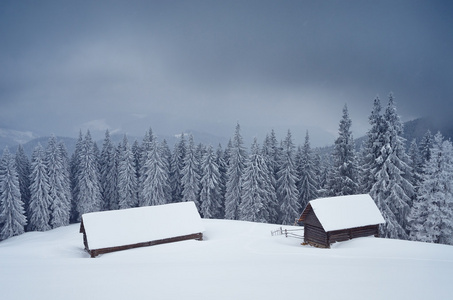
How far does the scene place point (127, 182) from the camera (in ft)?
182

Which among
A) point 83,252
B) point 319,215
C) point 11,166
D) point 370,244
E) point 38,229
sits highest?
point 11,166

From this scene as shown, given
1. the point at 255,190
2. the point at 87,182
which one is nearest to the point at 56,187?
the point at 87,182

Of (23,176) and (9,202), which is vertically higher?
(23,176)

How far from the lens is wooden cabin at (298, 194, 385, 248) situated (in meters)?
27.1

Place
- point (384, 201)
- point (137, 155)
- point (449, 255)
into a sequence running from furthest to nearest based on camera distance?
point (137, 155) → point (384, 201) → point (449, 255)

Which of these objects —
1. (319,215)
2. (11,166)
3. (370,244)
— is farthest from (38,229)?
(370,244)

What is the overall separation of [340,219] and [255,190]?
18828mm

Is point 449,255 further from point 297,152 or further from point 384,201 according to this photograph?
point 297,152

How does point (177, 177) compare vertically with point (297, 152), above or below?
below

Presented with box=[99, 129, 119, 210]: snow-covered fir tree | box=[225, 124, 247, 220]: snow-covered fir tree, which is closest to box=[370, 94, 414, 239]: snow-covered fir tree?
box=[225, 124, 247, 220]: snow-covered fir tree

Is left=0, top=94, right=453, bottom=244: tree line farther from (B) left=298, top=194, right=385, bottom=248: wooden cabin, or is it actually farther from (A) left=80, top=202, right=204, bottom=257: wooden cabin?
(A) left=80, top=202, right=204, bottom=257: wooden cabin

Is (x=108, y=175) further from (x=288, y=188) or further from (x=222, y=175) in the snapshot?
(x=288, y=188)

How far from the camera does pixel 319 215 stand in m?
27.3

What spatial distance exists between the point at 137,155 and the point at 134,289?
178 feet
